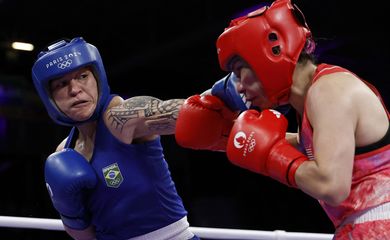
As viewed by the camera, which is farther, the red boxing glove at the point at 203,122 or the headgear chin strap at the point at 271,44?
the red boxing glove at the point at 203,122

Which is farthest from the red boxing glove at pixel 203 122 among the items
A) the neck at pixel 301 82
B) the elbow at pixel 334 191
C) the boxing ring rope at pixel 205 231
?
the boxing ring rope at pixel 205 231

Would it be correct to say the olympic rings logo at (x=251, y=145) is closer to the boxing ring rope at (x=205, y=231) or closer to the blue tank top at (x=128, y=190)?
the blue tank top at (x=128, y=190)

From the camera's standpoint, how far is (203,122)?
1.92m

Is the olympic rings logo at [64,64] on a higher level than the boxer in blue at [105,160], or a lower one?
higher

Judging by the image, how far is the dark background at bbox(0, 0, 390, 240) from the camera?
6.43m

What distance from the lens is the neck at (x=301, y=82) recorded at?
1.62 metres

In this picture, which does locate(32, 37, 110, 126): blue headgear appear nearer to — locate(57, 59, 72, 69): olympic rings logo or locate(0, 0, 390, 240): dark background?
locate(57, 59, 72, 69): olympic rings logo

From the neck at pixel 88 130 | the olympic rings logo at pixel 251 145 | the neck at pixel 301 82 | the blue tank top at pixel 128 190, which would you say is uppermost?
the neck at pixel 301 82

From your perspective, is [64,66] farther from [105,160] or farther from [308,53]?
[308,53]

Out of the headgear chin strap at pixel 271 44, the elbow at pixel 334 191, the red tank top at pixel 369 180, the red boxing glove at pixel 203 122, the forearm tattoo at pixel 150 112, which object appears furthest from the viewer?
the forearm tattoo at pixel 150 112

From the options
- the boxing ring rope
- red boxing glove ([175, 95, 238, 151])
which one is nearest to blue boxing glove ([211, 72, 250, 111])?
red boxing glove ([175, 95, 238, 151])

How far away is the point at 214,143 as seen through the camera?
1985 millimetres

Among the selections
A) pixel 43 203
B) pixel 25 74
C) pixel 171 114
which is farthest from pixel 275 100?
pixel 25 74

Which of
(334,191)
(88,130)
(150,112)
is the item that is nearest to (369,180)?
(334,191)
